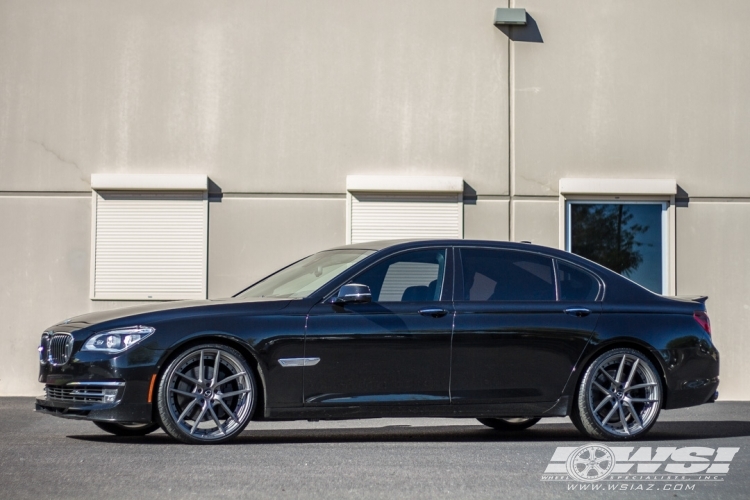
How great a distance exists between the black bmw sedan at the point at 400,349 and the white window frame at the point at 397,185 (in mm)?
4858

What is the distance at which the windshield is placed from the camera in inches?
342

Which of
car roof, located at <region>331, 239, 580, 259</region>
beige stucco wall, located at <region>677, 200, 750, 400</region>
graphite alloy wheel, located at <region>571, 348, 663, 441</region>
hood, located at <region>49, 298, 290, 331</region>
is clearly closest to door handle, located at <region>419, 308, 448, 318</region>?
car roof, located at <region>331, 239, 580, 259</region>

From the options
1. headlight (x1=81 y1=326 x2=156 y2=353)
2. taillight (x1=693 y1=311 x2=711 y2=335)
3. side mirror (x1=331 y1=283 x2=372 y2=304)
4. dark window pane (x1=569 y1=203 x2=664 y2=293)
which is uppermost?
dark window pane (x1=569 y1=203 x2=664 y2=293)

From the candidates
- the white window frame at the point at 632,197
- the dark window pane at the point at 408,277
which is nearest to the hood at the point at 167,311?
the dark window pane at the point at 408,277

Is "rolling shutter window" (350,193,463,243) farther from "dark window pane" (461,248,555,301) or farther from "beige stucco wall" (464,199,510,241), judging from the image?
"dark window pane" (461,248,555,301)

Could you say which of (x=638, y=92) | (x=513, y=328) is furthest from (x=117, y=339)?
(x=638, y=92)

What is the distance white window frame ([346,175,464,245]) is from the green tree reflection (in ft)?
5.19

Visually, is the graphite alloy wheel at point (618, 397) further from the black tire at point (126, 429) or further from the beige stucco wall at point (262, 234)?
the beige stucco wall at point (262, 234)

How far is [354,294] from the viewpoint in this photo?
8.27 meters

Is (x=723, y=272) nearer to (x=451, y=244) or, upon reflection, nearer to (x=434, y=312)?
(x=451, y=244)

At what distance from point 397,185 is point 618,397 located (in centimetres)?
593

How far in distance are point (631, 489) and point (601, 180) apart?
8379mm

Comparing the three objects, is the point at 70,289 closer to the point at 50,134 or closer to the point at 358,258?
the point at 50,134

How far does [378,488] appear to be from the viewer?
249 inches
